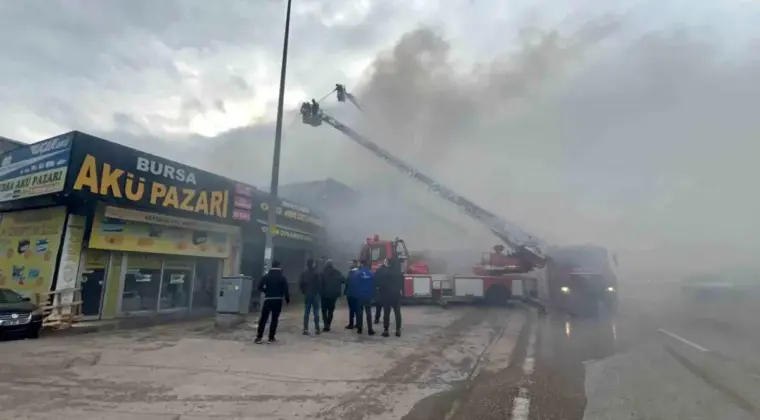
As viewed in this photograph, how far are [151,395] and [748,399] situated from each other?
6831 mm

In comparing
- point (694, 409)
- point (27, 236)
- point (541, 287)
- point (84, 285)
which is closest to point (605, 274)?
point (541, 287)

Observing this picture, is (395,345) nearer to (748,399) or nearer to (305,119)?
(748,399)

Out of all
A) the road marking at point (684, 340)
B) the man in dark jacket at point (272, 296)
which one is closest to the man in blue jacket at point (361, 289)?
the man in dark jacket at point (272, 296)

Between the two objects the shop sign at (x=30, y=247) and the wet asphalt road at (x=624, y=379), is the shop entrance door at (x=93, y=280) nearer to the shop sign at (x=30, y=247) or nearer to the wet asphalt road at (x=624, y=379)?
the shop sign at (x=30, y=247)

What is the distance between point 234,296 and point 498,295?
406 inches

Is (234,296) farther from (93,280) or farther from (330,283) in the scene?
(330,283)

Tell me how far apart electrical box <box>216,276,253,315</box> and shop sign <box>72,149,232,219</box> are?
9.86ft

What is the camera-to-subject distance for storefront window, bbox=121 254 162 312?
13625 millimetres

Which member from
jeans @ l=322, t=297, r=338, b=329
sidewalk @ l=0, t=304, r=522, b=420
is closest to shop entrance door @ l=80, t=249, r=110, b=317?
sidewalk @ l=0, t=304, r=522, b=420

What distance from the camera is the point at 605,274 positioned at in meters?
16.3

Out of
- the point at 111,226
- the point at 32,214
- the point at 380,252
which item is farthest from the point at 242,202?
the point at 32,214

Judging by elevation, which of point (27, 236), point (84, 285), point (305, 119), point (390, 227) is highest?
point (305, 119)

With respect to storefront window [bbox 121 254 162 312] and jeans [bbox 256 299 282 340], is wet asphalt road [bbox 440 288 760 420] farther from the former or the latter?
storefront window [bbox 121 254 162 312]

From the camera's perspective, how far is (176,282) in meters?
15.3
